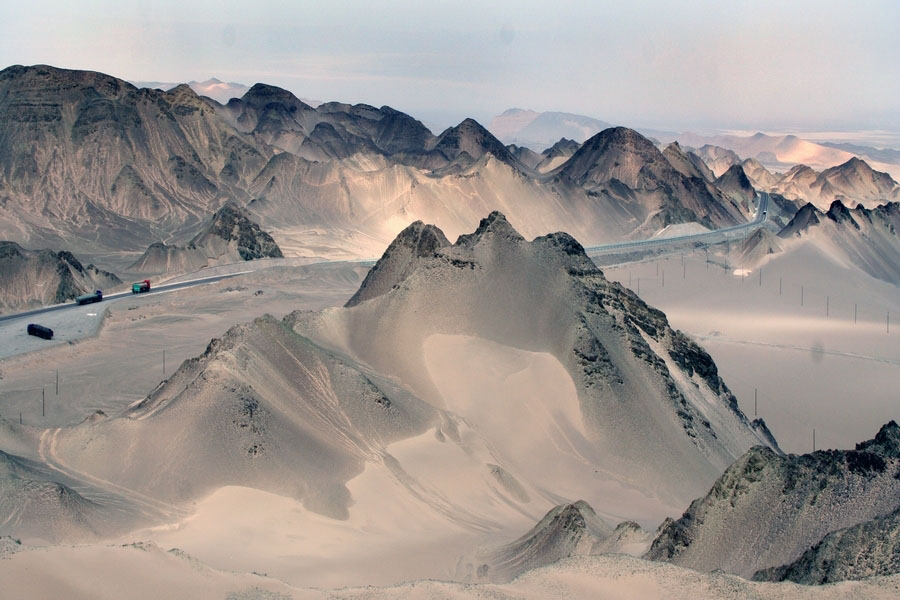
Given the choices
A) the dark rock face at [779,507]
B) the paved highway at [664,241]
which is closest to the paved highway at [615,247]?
the paved highway at [664,241]

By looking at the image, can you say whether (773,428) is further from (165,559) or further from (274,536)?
(165,559)

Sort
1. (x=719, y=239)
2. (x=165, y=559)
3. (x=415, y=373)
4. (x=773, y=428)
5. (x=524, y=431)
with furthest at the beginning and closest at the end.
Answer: (x=719, y=239) < (x=773, y=428) < (x=415, y=373) < (x=524, y=431) < (x=165, y=559)

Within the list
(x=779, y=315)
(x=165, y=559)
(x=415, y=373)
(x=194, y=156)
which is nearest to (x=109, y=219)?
(x=194, y=156)

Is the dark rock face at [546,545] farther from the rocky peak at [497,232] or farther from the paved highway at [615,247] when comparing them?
the paved highway at [615,247]

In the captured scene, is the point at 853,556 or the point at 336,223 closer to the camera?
the point at 853,556

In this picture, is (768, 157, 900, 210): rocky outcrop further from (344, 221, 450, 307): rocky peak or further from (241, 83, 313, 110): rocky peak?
(344, 221, 450, 307): rocky peak

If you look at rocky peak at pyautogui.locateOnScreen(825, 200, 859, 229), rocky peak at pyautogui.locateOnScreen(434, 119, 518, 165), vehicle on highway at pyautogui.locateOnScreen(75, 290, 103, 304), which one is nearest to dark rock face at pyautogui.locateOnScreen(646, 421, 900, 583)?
vehicle on highway at pyautogui.locateOnScreen(75, 290, 103, 304)
